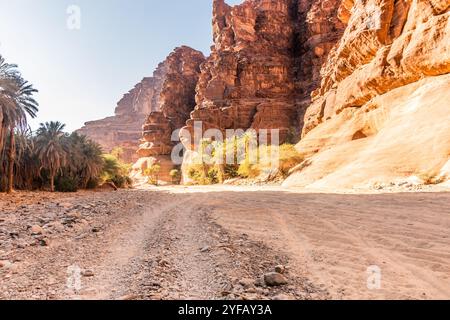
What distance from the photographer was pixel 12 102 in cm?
2055

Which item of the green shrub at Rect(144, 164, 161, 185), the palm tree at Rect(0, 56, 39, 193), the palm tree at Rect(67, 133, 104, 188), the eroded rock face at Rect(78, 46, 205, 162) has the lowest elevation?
the green shrub at Rect(144, 164, 161, 185)

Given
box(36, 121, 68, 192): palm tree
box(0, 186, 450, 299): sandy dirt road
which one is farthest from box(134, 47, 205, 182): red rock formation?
box(0, 186, 450, 299): sandy dirt road

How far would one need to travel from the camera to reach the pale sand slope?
49.2ft

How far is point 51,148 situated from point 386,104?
33.5 m

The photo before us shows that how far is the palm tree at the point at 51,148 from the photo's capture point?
26578 mm

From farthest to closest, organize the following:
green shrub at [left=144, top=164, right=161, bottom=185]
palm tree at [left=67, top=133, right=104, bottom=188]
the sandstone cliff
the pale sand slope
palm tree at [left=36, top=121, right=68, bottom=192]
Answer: green shrub at [left=144, top=164, right=161, bottom=185] → palm tree at [left=67, top=133, right=104, bottom=188] → palm tree at [left=36, top=121, right=68, bottom=192] → the sandstone cliff → the pale sand slope

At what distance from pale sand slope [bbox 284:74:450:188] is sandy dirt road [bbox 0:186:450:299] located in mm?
8528

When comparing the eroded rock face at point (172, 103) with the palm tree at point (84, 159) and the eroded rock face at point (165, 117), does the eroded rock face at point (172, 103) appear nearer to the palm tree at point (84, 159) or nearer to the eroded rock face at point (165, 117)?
the eroded rock face at point (165, 117)

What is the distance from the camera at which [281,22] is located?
75.8 m

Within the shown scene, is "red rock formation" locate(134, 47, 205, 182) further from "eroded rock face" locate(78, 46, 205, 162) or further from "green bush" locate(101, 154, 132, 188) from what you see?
"green bush" locate(101, 154, 132, 188)

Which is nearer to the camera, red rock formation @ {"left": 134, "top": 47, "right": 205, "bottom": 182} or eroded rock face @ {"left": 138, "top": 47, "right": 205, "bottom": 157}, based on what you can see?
red rock formation @ {"left": 134, "top": 47, "right": 205, "bottom": 182}

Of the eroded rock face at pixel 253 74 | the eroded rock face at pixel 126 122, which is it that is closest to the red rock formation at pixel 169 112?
the eroded rock face at pixel 253 74

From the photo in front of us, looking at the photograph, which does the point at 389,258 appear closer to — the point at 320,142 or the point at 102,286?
the point at 102,286

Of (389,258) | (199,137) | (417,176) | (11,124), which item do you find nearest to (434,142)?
(417,176)
